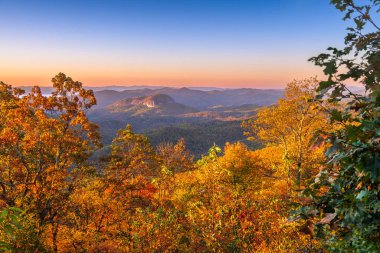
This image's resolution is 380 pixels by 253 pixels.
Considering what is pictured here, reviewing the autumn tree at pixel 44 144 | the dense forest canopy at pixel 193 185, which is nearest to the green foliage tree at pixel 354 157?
the dense forest canopy at pixel 193 185

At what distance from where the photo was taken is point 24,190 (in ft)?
92.8

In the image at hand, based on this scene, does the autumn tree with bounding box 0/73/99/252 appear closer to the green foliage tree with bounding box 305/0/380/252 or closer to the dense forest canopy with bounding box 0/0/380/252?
the dense forest canopy with bounding box 0/0/380/252

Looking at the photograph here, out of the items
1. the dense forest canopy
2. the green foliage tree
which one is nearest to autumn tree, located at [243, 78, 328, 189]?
the dense forest canopy

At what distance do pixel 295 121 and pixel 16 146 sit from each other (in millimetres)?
34377

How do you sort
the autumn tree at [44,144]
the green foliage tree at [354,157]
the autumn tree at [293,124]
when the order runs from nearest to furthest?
the green foliage tree at [354,157] < the autumn tree at [44,144] < the autumn tree at [293,124]

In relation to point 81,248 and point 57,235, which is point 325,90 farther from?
point 57,235

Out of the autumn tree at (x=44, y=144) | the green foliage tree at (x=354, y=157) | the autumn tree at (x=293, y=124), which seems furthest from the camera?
the autumn tree at (x=293, y=124)

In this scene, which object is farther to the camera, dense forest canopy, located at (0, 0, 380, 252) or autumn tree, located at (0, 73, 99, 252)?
autumn tree, located at (0, 73, 99, 252)

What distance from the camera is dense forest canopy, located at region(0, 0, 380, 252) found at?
5.94 metres

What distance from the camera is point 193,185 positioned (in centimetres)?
3253

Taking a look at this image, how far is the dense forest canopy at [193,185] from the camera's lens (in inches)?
234

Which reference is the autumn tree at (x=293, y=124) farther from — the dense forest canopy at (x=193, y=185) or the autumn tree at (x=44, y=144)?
the autumn tree at (x=44, y=144)

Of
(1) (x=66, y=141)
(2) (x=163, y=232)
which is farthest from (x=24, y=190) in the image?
(2) (x=163, y=232)

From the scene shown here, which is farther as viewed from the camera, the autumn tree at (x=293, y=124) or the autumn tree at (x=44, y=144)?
the autumn tree at (x=293, y=124)
